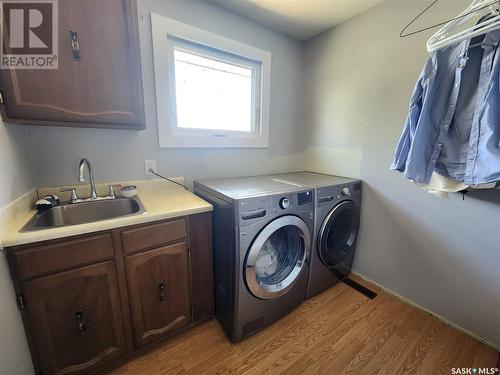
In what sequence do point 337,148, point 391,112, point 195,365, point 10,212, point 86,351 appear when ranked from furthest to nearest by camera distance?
point 337,148 < point 391,112 < point 195,365 < point 86,351 < point 10,212

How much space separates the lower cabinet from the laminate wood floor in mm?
138

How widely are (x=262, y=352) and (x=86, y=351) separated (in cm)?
96

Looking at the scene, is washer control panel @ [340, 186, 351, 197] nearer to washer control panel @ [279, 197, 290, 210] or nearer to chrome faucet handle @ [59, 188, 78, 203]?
washer control panel @ [279, 197, 290, 210]

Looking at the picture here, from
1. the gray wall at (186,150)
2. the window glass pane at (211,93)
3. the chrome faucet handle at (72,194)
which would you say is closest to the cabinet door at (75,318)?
the chrome faucet handle at (72,194)

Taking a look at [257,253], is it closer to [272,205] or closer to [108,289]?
[272,205]

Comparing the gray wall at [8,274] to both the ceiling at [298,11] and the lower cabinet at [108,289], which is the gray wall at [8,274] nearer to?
the lower cabinet at [108,289]

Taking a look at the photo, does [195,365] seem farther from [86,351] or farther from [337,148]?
[337,148]

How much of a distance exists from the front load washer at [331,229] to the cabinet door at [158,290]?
37.7 inches

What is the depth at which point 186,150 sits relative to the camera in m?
1.73

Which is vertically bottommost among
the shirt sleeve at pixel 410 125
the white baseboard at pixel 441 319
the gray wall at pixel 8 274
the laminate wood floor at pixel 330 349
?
the laminate wood floor at pixel 330 349

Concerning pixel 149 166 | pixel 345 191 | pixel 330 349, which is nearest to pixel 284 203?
pixel 345 191

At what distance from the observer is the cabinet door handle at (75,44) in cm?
102

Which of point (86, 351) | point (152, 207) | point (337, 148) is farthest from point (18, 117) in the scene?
point (337, 148)

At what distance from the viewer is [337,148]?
2.03 m
